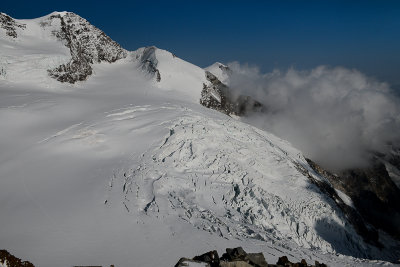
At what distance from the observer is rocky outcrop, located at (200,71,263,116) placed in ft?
210

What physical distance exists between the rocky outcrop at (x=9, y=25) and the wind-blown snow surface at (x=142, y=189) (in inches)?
527

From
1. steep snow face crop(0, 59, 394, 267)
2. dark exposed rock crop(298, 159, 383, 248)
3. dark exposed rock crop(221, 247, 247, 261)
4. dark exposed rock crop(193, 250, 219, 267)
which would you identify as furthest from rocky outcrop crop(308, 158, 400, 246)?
dark exposed rock crop(193, 250, 219, 267)

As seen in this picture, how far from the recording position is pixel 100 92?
50.0m

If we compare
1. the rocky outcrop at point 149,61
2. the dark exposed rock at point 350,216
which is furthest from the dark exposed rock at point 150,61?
the dark exposed rock at point 350,216

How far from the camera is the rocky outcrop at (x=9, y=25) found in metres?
54.3

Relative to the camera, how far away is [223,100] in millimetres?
69250

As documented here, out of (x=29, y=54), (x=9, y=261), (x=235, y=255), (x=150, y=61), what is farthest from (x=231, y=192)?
(x=150, y=61)

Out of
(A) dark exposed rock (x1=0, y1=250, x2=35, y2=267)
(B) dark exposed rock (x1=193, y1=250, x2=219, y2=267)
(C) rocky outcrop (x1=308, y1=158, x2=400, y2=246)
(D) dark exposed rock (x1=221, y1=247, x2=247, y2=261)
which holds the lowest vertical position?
(A) dark exposed rock (x1=0, y1=250, x2=35, y2=267)

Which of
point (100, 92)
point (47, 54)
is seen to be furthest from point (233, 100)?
point (47, 54)

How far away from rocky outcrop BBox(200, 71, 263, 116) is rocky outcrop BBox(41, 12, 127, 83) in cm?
2009

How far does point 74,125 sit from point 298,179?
23.3 metres

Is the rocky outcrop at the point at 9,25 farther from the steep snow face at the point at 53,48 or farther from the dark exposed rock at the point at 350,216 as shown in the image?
the dark exposed rock at the point at 350,216

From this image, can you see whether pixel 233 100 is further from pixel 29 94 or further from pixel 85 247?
pixel 85 247

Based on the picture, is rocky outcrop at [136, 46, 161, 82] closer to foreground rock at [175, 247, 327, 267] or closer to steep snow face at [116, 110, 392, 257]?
steep snow face at [116, 110, 392, 257]
